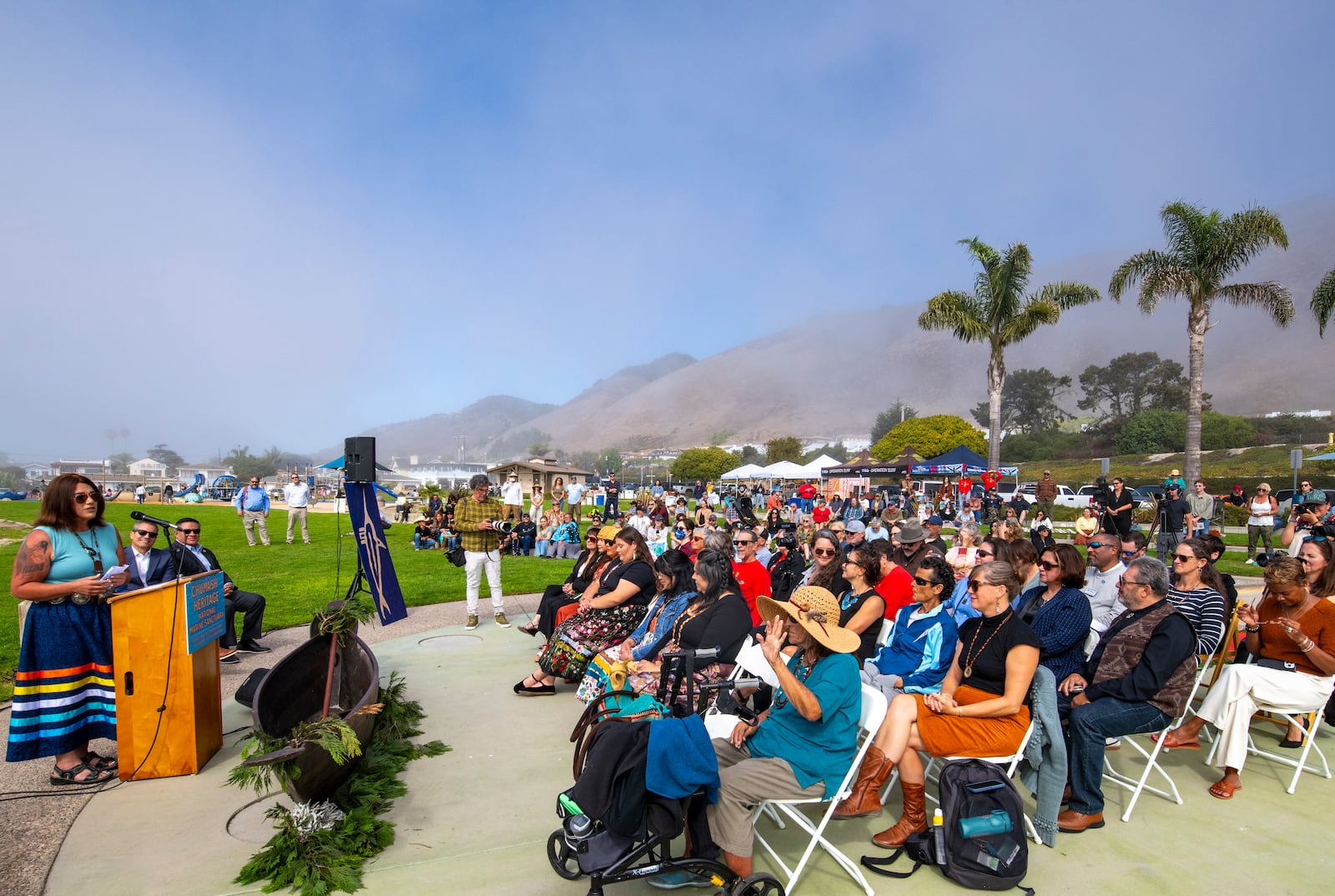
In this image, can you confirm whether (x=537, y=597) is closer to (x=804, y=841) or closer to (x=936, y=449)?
(x=804, y=841)

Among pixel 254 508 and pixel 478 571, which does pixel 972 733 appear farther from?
pixel 254 508

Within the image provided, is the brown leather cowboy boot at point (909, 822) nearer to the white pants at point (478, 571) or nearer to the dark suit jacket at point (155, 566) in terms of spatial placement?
the dark suit jacket at point (155, 566)

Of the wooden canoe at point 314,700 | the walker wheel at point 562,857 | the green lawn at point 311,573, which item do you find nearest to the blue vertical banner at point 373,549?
the green lawn at point 311,573

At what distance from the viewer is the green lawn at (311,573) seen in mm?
8906

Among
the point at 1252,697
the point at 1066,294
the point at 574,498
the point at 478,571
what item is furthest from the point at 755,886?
the point at 1066,294

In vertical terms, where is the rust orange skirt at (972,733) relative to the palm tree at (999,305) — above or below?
below

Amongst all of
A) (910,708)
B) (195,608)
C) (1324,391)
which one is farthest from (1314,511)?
(1324,391)

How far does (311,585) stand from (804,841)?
9920 millimetres

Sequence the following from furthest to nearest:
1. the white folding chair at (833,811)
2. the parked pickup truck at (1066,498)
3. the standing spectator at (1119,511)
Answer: the parked pickup truck at (1066,498)
the standing spectator at (1119,511)
the white folding chair at (833,811)

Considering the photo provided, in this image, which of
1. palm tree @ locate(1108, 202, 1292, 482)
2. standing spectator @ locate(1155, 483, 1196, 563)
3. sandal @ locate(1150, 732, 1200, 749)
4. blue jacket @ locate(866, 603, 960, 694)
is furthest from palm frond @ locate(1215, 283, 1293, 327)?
blue jacket @ locate(866, 603, 960, 694)

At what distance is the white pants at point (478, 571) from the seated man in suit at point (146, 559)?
323 cm

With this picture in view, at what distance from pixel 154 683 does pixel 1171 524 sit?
539 inches

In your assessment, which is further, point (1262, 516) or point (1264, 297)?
point (1264, 297)

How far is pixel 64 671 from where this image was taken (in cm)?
413
